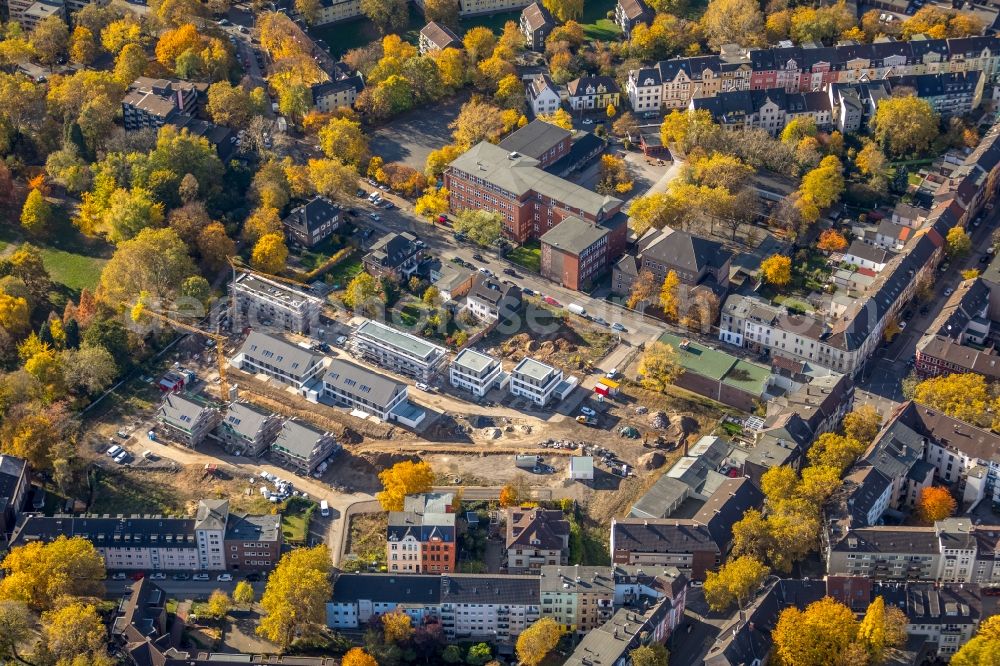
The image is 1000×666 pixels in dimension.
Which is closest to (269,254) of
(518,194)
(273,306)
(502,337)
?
(273,306)

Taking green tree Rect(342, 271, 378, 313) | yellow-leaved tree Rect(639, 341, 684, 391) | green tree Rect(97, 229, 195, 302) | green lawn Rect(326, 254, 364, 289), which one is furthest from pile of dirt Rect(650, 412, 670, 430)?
green tree Rect(97, 229, 195, 302)

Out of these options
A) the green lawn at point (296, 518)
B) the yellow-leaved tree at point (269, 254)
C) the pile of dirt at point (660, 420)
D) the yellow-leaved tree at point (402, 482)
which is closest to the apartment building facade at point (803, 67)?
the yellow-leaved tree at point (269, 254)

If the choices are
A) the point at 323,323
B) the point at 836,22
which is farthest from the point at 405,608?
the point at 836,22

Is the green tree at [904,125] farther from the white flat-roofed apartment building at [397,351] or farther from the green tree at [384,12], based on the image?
the green tree at [384,12]

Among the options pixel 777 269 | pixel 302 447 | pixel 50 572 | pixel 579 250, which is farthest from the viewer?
pixel 777 269

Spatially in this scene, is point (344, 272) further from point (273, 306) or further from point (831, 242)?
point (831, 242)

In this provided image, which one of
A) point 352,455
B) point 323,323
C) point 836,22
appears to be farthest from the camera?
point 836,22

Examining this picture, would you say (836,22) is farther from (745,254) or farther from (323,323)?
(323,323)
